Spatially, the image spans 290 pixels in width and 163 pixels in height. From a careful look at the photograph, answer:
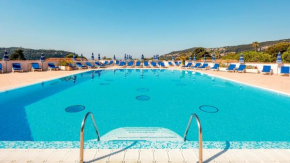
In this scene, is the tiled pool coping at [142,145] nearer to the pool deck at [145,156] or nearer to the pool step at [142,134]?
the pool deck at [145,156]

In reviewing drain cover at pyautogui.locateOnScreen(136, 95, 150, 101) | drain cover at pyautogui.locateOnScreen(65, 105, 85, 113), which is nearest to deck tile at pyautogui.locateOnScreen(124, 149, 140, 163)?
drain cover at pyautogui.locateOnScreen(65, 105, 85, 113)

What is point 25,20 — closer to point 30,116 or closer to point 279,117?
point 30,116

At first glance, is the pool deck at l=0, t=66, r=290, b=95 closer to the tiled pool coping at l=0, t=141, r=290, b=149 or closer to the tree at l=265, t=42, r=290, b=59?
the tiled pool coping at l=0, t=141, r=290, b=149

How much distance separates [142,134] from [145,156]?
1.23 metres

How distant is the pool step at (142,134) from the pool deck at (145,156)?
92 cm

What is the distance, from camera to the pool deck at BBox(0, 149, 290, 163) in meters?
2.03

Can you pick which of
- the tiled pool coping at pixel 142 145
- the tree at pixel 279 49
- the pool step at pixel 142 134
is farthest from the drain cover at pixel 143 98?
the tree at pixel 279 49

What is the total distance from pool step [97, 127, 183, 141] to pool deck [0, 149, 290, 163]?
3.02 feet

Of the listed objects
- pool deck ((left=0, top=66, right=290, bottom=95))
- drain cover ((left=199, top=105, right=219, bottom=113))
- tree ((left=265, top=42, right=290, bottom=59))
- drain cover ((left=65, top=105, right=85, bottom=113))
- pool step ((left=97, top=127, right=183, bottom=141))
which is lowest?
pool step ((left=97, top=127, right=183, bottom=141))

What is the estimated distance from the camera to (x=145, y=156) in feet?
6.95

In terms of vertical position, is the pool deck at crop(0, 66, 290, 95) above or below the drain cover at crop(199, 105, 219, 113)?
above

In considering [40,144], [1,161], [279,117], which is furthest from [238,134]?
[1,161]

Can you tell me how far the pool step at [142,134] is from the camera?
3.18 metres

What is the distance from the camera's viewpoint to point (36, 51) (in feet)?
252
